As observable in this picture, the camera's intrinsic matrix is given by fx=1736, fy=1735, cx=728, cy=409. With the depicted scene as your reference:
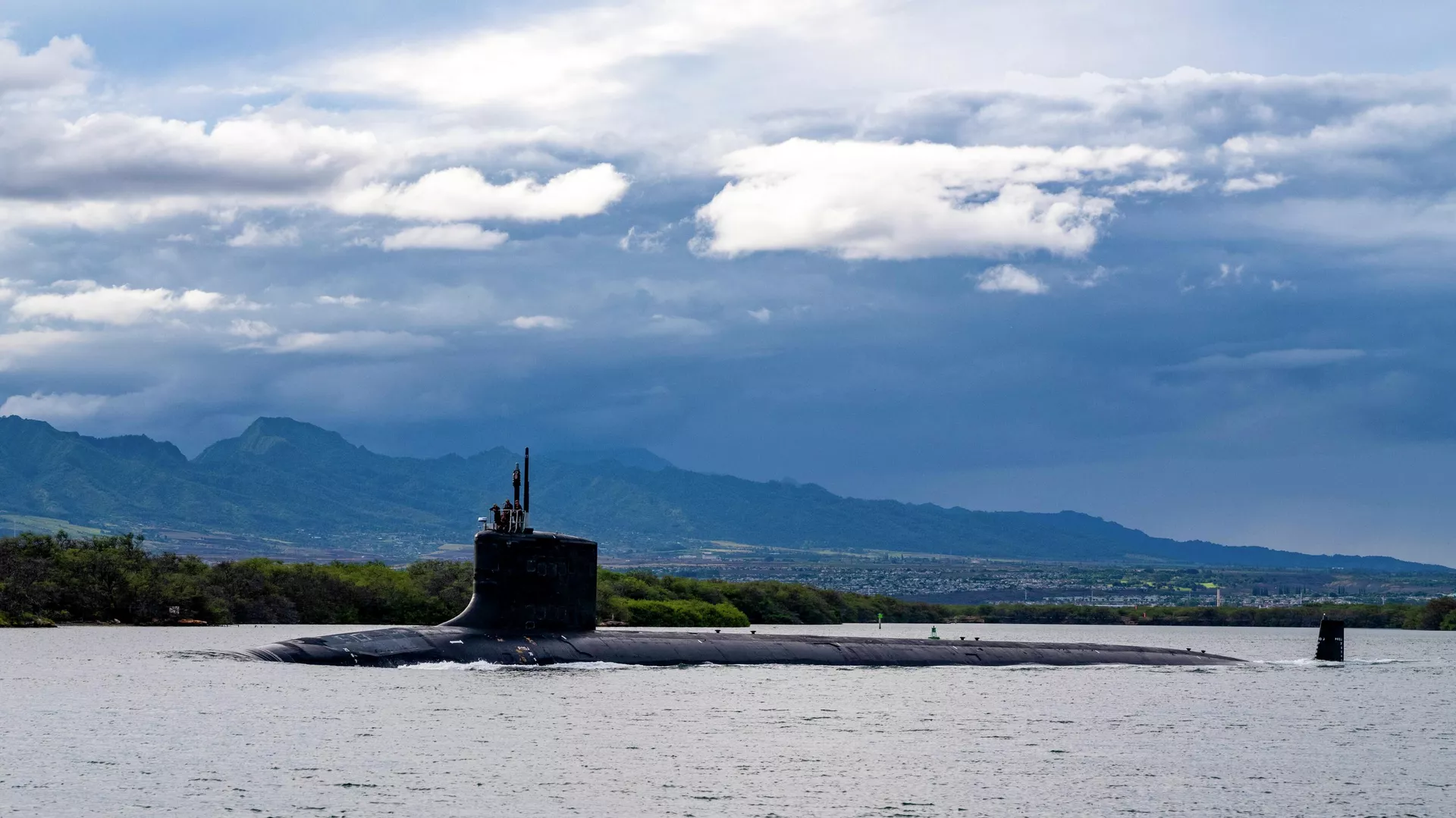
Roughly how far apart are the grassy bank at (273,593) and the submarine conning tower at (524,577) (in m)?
→ 53.5

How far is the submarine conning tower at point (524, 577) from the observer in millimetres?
54062

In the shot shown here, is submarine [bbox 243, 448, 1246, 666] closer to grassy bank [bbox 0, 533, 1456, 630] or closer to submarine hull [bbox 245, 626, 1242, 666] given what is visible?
submarine hull [bbox 245, 626, 1242, 666]

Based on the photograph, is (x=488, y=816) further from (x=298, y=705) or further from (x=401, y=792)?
(x=298, y=705)

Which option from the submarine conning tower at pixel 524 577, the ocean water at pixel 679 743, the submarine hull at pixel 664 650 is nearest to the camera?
the ocean water at pixel 679 743

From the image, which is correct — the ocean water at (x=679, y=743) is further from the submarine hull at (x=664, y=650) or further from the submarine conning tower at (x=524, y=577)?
the submarine conning tower at (x=524, y=577)

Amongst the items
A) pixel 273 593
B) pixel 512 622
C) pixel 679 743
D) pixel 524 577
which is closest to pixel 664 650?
pixel 512 622

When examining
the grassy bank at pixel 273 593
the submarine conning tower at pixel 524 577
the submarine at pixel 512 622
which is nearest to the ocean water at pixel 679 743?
the submarine at pixel 512 622

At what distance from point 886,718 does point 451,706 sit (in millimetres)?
12589

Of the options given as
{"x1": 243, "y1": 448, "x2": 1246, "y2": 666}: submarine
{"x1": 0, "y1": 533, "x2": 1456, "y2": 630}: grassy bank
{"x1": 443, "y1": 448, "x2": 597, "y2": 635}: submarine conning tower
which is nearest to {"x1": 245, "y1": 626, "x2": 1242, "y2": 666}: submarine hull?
{"x1": 243, "y1": 448, "x2": 1246, "y2": 666}: submarine

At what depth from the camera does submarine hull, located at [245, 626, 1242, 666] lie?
54.4 meters

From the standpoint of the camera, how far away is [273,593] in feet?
375

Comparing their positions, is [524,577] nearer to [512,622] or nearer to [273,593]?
[512,622]

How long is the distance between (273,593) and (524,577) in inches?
2545

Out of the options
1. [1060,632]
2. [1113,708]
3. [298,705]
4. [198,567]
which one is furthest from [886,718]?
[1060,632]
